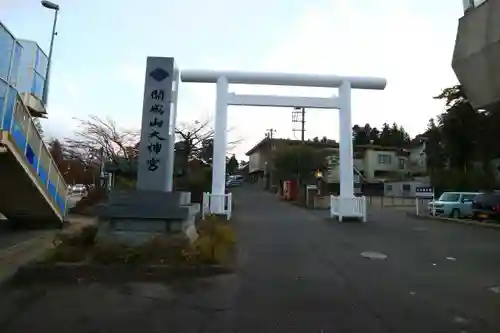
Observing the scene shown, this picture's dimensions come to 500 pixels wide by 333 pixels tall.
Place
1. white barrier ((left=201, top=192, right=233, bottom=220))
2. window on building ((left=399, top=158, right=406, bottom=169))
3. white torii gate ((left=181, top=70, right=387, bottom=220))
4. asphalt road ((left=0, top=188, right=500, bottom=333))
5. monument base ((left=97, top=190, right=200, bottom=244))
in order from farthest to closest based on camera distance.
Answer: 1. window on building ((left=399, top=158, right=406, bottom=169))
2. white barrier ((left=201, top=192, right=233, bottom=220))
3. white torii gate ((left=181, top=70, right=387, bottom=220))
4. monument base ((left=97, top=190, right=200, bottom=244))
5. asphalt road ((left=0, top=188, right=500, bottom=333))

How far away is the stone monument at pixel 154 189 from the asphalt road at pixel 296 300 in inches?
65.1

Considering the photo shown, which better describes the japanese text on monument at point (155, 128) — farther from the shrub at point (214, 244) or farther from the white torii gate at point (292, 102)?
the white torii gate at point (292, 102)

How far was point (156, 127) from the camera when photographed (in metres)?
8.73

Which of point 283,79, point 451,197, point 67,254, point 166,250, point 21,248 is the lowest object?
point 21,248

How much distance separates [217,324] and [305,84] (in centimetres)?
1373

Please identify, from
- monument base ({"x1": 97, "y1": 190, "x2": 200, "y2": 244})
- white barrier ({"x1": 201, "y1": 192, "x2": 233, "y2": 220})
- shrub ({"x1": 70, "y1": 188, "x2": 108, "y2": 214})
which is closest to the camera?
monument base ({"x1": 97, "y1": 190, "x2": 200, "y2": 244})

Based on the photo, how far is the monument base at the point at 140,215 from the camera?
8.18 metres

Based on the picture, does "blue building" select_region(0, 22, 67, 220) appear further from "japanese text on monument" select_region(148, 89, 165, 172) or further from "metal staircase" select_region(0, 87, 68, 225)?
"japanese text on monument" select_region(148, 89, 165, 172)

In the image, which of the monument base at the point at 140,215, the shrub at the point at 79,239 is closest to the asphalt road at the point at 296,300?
the monument base at the point at 140,215

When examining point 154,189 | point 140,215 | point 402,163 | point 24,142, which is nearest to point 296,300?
point 140,215

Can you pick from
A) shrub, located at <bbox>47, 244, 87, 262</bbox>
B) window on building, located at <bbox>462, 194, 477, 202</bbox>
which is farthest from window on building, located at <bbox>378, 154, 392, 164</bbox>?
shrub, located at <bbox>47, 244, 87, 262</bbox>

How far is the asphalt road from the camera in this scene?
4863 mm

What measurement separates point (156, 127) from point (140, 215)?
188cm

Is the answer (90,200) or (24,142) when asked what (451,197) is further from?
(24,142)
